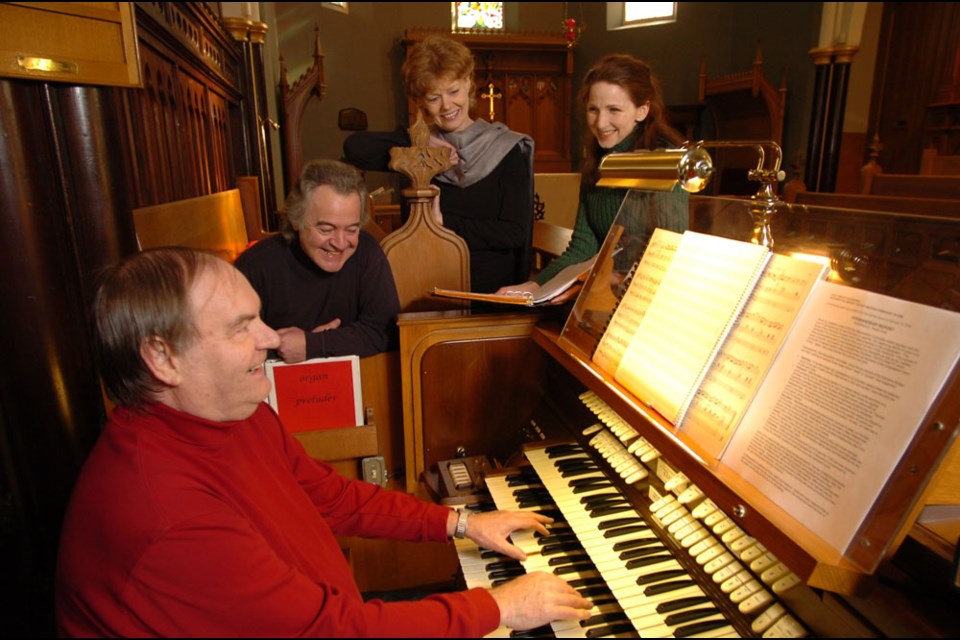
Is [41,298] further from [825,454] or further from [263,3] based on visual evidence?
[263,3]

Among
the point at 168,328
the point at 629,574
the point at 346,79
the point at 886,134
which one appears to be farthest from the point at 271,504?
the point at 886,134

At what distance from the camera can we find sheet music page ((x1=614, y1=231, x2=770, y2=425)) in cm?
127

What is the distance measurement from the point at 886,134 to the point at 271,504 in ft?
31.9

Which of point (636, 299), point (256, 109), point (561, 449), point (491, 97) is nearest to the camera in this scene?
point (636, 299)

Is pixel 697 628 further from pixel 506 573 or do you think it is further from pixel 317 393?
pixel 317 393

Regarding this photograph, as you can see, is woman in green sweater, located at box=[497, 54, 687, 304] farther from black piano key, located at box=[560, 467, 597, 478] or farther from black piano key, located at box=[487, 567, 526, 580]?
black piano key, located at box=[487, 567, 526, 580]

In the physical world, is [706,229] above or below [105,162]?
below

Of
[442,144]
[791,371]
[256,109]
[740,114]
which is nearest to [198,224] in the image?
[442,144]

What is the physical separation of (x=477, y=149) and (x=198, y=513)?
181cm

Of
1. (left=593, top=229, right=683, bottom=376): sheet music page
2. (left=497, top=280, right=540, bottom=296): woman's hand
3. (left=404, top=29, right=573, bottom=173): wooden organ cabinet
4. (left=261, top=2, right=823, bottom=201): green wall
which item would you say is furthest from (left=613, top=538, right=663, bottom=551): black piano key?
(left=404, top=29, right=573, bottom=173): wooden organ cabinet

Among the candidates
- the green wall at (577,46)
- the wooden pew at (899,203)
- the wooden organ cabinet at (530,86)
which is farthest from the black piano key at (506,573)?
the wooden organ cabinet at (530,86)

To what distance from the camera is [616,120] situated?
212 cm

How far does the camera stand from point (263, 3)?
7.59m

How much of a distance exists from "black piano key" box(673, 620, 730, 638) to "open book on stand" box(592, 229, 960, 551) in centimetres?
30
